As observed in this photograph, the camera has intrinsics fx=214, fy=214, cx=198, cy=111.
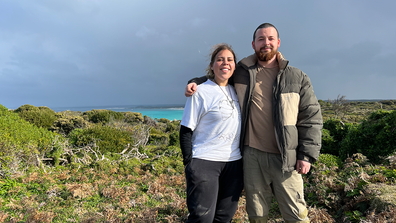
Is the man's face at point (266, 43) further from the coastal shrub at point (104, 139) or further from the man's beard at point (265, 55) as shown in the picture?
the coastal shrub at point (104, 139)

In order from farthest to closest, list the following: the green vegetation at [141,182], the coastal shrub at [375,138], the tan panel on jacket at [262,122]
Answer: the coastal shrub at [375,138], the green vegetation at [141,182], the tan panel on jacket at [262,122]

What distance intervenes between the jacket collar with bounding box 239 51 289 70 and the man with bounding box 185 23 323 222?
11mm

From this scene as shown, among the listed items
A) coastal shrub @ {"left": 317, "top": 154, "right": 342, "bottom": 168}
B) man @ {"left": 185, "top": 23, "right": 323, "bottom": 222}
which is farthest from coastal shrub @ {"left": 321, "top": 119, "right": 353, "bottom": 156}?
man @ {"left": 185, "top": 23, "right": 323, "bottom": 222}

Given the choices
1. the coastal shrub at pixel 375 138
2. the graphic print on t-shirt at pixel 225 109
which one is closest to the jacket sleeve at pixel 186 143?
the graphic print on t-shirt at pixel 225 109

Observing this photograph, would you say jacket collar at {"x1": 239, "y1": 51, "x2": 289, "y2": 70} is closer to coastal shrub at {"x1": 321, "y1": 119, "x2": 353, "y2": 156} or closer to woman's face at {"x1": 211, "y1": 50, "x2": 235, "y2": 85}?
woman's face at {"x1": 211, "y1": 50, "x2": 235, "y2": 85}

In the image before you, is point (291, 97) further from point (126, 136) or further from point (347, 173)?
point (126, 136)

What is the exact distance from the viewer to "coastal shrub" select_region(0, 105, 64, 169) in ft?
15.8

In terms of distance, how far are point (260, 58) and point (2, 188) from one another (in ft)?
16.7

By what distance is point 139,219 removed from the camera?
3.09 metres

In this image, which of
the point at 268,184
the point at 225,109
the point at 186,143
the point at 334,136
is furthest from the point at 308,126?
the point at 334,136

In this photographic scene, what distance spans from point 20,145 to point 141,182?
3.17m

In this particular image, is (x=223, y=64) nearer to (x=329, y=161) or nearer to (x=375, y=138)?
(x=329, y=161)

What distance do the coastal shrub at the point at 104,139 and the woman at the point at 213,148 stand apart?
5.47 meters

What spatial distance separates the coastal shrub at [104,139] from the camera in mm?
7129
